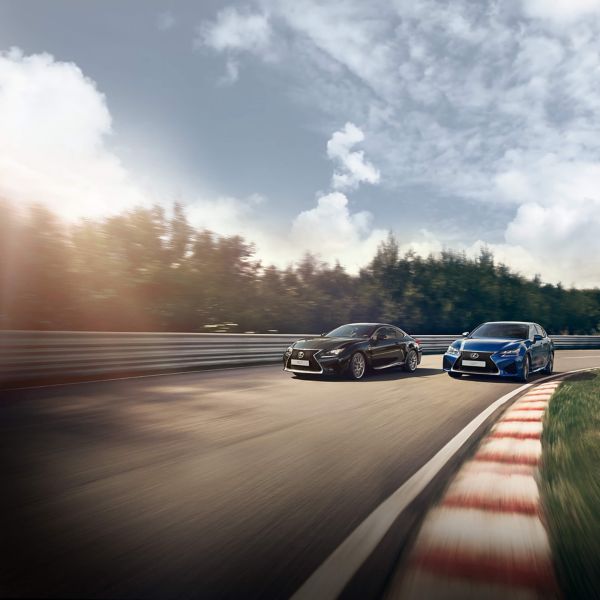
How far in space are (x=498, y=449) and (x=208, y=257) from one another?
1909 cm

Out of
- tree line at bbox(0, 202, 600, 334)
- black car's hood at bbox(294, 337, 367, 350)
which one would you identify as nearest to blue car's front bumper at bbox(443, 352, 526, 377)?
black car's hood at bbox(294, 337, 367, 350)

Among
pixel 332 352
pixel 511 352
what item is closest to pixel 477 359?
pixel 511 352

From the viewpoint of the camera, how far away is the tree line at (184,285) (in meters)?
16.2

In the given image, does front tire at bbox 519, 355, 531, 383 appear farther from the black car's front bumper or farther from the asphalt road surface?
the asphalt road surface

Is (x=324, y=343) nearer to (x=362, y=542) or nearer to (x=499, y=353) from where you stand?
(x=499, y=353)

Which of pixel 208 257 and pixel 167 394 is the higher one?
pixel 208 257

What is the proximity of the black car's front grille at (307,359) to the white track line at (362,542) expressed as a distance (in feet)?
21.6

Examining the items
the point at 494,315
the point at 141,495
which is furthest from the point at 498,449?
the point at 494,315

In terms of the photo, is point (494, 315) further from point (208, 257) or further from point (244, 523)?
point (244, 523)

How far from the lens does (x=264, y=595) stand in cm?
243

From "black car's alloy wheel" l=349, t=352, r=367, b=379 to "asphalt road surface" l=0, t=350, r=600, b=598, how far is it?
3.27 meters

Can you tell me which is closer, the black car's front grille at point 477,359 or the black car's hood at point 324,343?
the black car's front grille at point 477,359

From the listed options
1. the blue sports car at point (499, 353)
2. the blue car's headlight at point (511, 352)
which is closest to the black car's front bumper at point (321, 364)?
the blue sports car at point (499, 353)

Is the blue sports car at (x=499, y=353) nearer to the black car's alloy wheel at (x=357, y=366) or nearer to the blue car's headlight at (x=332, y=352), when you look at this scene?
the black car's alloy wheel at (x=357, y=366)
